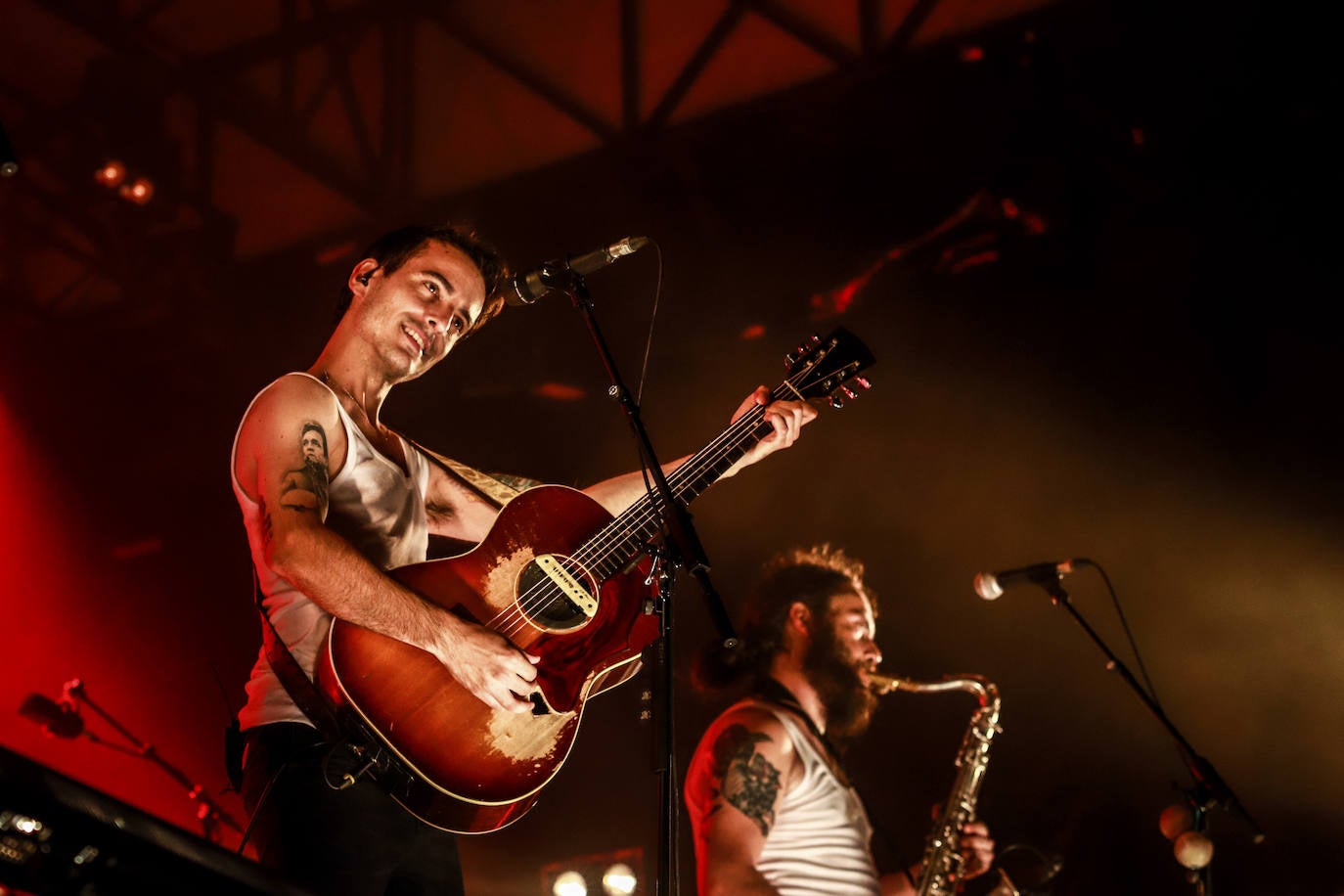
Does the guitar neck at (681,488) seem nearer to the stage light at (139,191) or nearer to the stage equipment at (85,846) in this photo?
the stage equipment at (85,846)

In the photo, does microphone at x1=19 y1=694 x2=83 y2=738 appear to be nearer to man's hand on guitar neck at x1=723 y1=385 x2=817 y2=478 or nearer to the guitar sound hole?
the guitar sound hole

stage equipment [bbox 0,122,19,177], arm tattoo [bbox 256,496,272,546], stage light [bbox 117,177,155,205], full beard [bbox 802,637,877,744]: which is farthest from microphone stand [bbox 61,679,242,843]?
stage equipment [bbox 0,122,19,177]

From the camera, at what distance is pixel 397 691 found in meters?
2.45

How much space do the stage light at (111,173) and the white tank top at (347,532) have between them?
245 centimetres

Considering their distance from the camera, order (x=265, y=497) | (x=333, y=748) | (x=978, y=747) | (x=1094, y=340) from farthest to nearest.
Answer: (x=1094, y=340), (x=978, y=747), (x=265, y=497), (x=333, y=748)

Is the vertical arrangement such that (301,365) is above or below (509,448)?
above

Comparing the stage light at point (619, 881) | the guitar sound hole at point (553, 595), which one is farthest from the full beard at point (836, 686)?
the guitar sound hole at point (553, 595)

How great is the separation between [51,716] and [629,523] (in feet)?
8.84

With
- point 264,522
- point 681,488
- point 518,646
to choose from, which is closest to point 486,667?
point 518,646

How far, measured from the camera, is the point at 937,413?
4.91 metres

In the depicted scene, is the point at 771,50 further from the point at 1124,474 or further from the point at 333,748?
the point at 333,748

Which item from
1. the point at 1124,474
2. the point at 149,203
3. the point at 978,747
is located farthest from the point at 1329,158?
the point at 149,203

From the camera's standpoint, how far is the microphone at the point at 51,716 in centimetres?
381

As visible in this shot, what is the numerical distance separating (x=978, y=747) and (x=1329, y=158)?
328cm
